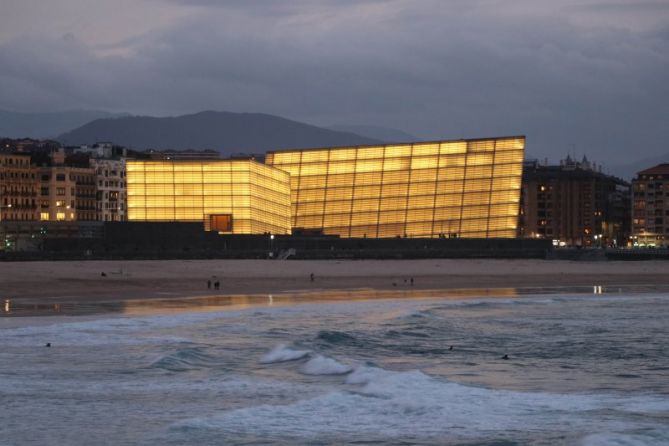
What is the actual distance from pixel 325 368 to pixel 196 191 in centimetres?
6438

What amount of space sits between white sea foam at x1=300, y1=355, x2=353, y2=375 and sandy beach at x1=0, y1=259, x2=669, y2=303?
21.0 meters

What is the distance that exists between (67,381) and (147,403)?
9.93 feet

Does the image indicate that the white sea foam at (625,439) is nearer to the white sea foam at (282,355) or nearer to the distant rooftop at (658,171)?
the white sea foam at (282,355)

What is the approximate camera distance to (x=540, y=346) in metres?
31.5

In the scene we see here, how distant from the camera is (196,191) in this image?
8931 centimetres

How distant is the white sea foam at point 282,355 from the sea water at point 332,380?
0.06m

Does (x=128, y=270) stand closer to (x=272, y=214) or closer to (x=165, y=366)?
(x=272, y=214)

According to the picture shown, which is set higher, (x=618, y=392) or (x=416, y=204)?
(x=416, y=204)

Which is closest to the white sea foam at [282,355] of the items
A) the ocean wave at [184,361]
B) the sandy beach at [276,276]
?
the ocean wave at [184,361]

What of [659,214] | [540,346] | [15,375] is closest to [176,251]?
[540,346]

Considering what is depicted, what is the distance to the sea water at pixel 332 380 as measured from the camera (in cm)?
1878

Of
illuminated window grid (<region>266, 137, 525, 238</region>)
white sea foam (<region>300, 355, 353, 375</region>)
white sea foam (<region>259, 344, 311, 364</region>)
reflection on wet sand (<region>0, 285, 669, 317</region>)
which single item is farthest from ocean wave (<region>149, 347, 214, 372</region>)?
illuminated window grid (<region>266, 137, 525, 238</region>)

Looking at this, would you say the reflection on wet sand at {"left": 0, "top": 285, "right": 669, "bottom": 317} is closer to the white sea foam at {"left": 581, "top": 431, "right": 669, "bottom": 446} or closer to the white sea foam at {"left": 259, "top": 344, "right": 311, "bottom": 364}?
the white sea foam at {"left": 259, "top": 344, "right": 311, "bottom": 364}

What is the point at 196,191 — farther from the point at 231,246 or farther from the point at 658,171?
the point at 658,171
